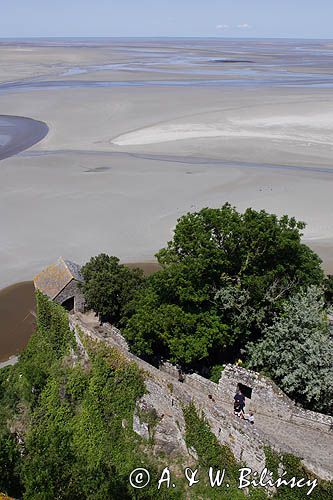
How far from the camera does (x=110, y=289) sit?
21094 millimetres

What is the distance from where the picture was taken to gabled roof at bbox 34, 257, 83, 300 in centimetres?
2205

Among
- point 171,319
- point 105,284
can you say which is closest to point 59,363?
point 105,284

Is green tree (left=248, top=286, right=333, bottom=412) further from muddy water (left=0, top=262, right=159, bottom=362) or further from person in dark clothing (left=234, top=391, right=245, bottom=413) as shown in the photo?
muddy water (left=0, top=262, right=159, bottom=362)

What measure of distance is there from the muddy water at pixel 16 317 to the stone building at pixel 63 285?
203 inches

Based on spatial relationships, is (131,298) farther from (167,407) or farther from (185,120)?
(185,120)

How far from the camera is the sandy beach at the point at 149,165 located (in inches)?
1451

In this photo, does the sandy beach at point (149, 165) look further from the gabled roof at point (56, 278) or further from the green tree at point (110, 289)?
the green tree at point (110, 289)

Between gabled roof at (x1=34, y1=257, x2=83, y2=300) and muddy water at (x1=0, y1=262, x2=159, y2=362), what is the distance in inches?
202

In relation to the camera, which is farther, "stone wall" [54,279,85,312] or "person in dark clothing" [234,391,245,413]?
"stone wall" [54,279,85,312]

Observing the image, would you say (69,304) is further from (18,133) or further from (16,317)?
(18,133)

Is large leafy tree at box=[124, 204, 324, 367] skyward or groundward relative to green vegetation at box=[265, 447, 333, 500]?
skyward

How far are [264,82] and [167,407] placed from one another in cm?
10483

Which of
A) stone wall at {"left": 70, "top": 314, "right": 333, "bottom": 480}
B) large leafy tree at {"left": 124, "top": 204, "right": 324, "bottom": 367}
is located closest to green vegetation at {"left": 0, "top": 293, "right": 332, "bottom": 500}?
stone wall at {"left": 70, "top": 314, "right": 333, "bottom": 480}

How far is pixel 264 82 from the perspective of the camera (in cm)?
11000
